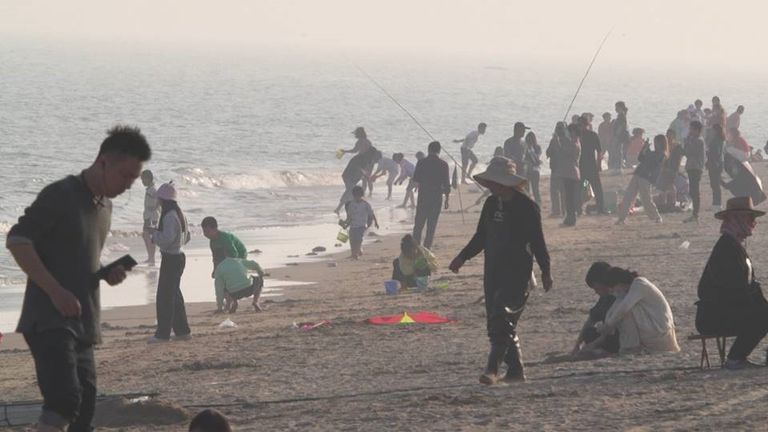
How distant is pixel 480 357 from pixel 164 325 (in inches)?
132

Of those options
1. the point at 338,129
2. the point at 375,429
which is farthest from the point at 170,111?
the point at 375,429

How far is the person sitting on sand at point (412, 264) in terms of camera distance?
50.5ft

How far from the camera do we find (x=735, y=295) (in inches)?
355

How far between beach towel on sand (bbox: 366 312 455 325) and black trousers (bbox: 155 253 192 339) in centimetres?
150

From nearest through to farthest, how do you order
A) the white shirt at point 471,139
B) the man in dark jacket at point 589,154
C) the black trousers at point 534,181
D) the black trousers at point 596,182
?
the man in dark jacket at point 589,154
the black trousers at point 596,182
the black trousers at point 534,181
the white shirt at point 471,139

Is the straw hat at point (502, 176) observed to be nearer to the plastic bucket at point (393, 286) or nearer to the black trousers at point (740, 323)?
the black trousers at point (740, 323)

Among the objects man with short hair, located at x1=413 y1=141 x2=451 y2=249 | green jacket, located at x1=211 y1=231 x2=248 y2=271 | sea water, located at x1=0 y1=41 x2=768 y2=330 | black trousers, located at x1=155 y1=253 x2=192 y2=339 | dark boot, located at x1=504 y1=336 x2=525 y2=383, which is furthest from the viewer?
sea water, located at x1=0 y1=41 x2=768 y2=330

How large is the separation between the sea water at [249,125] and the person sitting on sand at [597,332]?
23.6ft

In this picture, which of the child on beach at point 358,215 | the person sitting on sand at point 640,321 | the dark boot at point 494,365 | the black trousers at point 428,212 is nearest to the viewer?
the dark boot at point 494,365

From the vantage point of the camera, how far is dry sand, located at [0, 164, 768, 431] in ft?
26.1

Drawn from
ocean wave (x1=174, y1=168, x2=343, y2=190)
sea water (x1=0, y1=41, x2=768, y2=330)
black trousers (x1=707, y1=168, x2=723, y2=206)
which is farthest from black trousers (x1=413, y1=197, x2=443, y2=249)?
ocean wave (x1=174, y1=168, x2=343, y2=190)

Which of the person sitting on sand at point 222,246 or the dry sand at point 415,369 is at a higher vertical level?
the person sitting on sand at point 222,246

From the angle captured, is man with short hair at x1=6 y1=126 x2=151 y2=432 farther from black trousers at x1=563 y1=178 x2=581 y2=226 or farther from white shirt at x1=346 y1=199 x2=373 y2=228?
black trousers at x1=563 y1=178 x2=581 y2=226

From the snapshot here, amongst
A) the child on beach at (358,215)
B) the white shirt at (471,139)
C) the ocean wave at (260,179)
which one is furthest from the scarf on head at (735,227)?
the ocean wave at (260,179)
